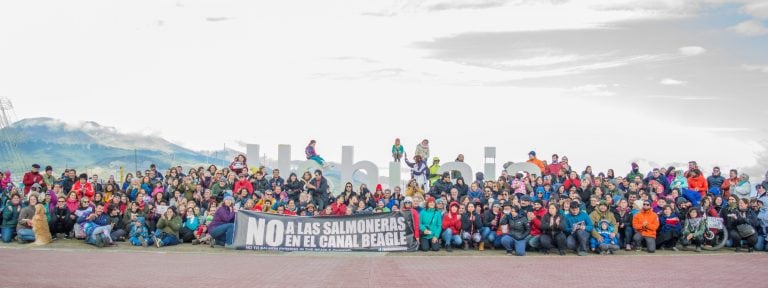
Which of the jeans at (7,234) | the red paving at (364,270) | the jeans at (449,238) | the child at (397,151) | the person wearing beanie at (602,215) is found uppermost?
the child at (397,151)

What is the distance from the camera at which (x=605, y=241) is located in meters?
21.2

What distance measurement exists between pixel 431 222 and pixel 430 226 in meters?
0.12

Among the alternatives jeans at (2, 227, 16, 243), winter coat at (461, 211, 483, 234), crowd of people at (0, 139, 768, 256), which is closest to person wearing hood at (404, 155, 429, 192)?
crowd of people at (0, 139, 768, 256)

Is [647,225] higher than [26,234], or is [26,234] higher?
[647,225]

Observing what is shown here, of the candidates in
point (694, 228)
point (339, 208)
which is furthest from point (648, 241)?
point (339, 208)

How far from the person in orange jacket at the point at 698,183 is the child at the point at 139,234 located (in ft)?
58.7

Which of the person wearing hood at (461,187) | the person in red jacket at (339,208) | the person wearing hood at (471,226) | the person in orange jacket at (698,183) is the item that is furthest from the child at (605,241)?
the person in red jacket at (339,208)

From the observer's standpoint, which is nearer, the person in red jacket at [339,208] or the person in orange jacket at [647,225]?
the person in orange jacket at [647,225]

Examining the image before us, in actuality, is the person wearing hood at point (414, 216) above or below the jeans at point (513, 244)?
above

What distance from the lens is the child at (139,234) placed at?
2255 centimetres

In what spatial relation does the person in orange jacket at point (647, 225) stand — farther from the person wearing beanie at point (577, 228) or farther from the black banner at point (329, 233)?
the black banner at point (329, 233)

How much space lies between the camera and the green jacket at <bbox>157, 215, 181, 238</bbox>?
22.3m

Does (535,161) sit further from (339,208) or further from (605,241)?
(339,208)

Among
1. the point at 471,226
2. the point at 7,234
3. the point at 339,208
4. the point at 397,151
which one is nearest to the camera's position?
the point at 471,226
